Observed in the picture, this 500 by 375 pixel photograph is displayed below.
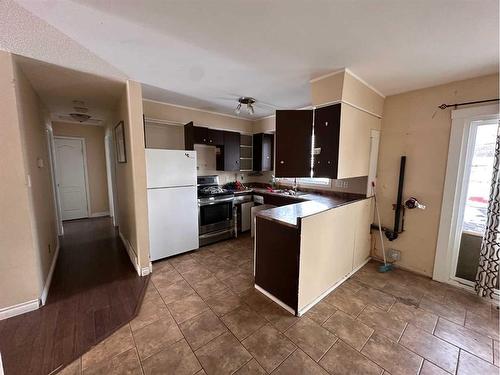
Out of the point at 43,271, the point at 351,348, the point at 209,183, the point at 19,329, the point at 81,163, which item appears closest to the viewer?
the point at 351,348

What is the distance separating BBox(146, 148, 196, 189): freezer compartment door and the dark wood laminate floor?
128 centimetres

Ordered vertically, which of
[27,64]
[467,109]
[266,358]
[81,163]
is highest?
[27,64]

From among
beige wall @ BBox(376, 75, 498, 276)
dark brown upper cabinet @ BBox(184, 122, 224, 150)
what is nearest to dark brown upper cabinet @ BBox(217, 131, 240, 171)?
dark brown upper cabinet @ BBox(184, 122, 224, 150)

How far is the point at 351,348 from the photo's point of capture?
168 cm

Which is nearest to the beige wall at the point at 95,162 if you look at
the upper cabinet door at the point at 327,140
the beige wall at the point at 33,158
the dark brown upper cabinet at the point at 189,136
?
the beige wall at the point at 33,158

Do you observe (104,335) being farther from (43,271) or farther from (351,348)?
(351,348)

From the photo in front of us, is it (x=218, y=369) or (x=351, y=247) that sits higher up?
(x=351, y=247)

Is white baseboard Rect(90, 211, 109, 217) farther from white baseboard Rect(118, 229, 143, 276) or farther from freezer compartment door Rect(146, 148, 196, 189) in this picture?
freezer compartment door Rect(146, 148, 196, 189)

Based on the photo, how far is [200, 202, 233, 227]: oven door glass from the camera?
3551 mm

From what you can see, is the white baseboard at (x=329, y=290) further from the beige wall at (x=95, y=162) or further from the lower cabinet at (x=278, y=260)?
the beige wall at (x=95, y=162)

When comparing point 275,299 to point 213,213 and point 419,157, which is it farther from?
point 419,157

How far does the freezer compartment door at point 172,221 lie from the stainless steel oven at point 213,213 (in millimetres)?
177

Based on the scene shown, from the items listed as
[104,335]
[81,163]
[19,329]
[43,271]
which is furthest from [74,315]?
[81,163]

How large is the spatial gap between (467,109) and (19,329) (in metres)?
4.97
